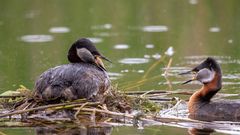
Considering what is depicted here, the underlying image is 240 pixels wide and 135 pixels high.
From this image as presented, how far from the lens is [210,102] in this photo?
39.0 ft

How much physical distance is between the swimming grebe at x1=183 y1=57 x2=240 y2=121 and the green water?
934 millimetres

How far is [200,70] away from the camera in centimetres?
1212

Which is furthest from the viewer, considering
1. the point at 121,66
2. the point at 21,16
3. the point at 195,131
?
the point at 21,16

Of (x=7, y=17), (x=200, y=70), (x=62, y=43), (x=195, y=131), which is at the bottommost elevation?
(x=195, y=131)

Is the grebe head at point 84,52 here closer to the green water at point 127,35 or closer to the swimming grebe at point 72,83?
the swimming grebe at point 72,83

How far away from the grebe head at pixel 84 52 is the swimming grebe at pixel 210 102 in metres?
1.47

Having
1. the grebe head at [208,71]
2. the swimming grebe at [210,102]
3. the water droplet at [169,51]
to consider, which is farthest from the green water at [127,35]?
the grebe head at [208,71]

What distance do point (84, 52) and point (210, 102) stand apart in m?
1.99

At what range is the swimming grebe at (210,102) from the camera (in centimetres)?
1149

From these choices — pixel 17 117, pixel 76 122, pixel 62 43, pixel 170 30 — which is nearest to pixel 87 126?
pixel 76 122

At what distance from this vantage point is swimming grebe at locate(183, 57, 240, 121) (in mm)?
11492

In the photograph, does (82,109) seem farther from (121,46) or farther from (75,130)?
(121,46)

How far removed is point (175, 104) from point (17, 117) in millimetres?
2240

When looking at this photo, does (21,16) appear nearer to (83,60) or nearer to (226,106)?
(83,60)
